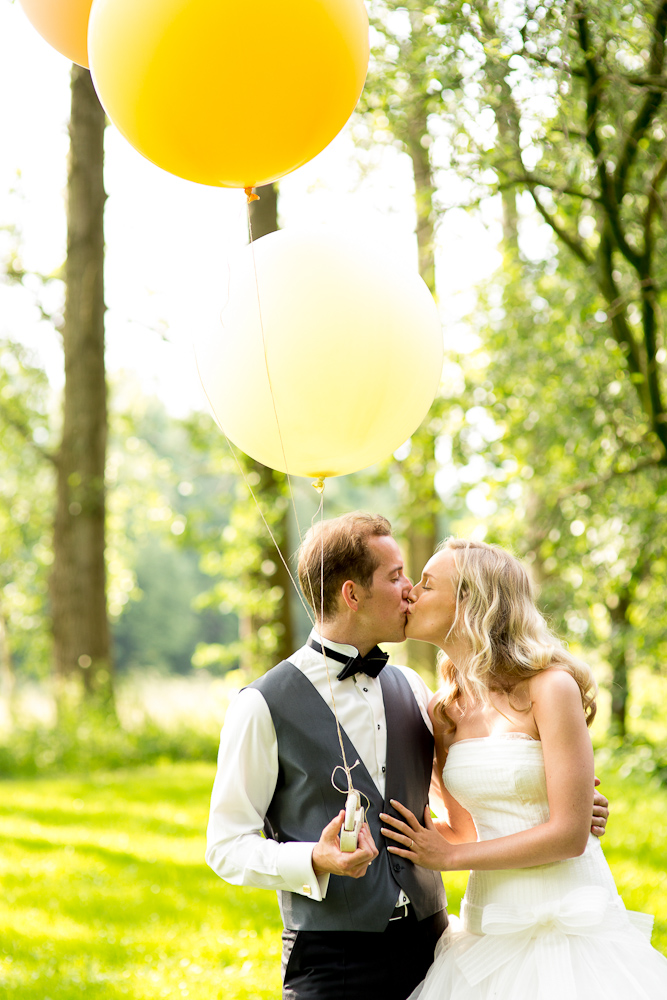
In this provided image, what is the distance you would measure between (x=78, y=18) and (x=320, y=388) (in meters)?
1.49

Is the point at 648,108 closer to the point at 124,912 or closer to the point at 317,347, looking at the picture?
the point at 317,347

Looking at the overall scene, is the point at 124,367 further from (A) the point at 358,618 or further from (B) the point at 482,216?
(A) the point at 358,618

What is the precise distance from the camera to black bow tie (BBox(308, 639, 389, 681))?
2484 millimetres

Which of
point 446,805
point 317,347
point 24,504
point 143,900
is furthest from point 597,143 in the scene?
point 24,504

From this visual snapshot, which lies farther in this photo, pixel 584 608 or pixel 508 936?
pixel 584 608

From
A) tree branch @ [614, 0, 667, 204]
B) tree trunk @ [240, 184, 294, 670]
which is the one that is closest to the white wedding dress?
tree branch @ [614, 0, 667, 204]

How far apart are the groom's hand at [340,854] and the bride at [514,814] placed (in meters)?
0.19

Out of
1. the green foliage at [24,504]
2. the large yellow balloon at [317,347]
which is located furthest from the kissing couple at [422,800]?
the green foliage at [24,504]

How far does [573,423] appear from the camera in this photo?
7266mm

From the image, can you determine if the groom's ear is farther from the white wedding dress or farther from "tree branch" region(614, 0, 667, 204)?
"tree branch" region(614, 0, 667, 204)

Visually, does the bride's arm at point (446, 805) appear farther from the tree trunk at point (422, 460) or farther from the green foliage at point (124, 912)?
the tree trunk at point (422, 460)

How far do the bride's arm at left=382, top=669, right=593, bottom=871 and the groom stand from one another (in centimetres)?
10

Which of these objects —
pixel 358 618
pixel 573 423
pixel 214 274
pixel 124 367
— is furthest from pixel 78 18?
pixel 124 367

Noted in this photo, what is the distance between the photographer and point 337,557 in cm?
250
